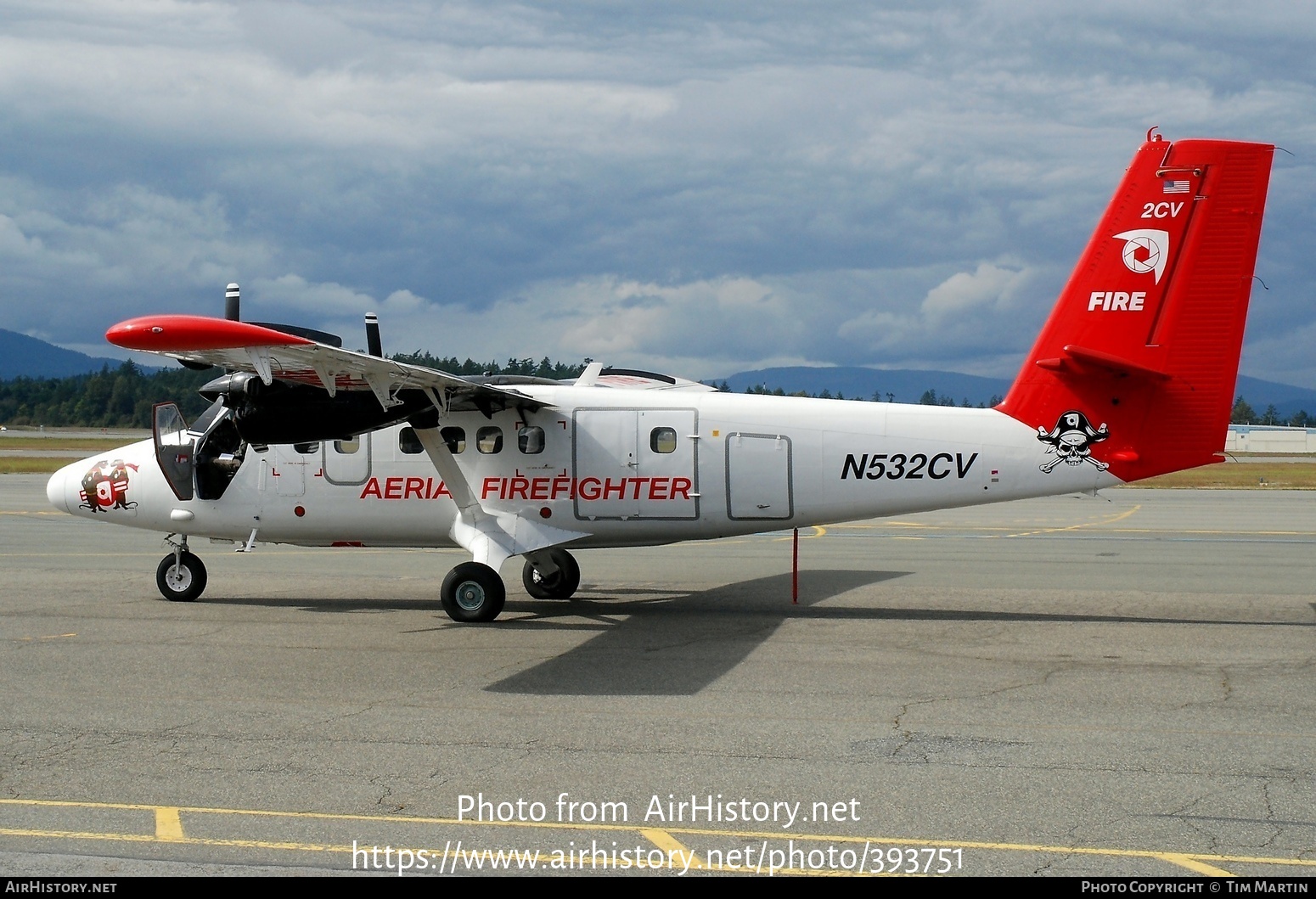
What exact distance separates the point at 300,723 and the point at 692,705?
11.1ft

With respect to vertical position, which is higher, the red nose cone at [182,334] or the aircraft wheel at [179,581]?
the red nose cone at [182,334]

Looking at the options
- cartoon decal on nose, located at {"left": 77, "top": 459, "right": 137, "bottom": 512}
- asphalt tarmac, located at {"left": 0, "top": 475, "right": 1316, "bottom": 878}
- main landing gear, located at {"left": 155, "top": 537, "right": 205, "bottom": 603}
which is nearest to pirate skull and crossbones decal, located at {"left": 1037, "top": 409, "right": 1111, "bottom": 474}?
asphalt tarmac, located at {"left": 0, "top": 475, "right": 1316, "bottom": 878}

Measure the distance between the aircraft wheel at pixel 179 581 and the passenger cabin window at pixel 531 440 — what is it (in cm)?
537

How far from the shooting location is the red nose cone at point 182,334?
10992 millimetres

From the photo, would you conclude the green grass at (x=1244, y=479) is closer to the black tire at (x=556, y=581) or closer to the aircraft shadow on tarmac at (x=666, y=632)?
the aircraft shadow on tarmac at (x=666, y=632)

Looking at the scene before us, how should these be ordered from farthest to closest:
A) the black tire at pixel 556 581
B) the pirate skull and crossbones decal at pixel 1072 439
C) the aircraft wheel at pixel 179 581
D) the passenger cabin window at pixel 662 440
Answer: the black tire at pixel 556 581 → the aircraft wheel at pixel 179 581 → the passenger cabin window at pixel 662 440 → the pirate skull and crossbones decal at pixel 1072 439

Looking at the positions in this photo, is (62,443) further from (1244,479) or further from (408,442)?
(408,442)

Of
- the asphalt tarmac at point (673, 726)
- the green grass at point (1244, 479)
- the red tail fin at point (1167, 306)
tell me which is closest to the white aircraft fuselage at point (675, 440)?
the red tail fin at point (1167, 306)

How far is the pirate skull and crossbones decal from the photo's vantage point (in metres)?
14.7

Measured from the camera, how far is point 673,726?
9977 millimetres

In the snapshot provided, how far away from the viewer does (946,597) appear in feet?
57.6

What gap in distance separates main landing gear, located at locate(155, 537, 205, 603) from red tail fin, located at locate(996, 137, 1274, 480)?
12.1 meters

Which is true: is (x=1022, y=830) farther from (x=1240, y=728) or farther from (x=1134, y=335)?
(x=1134, y=335)

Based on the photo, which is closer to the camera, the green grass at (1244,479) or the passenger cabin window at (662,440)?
the passenger cabin window at (662,440)
